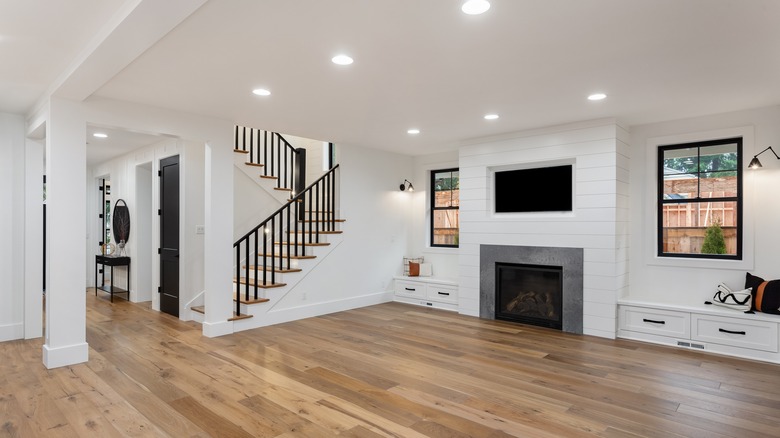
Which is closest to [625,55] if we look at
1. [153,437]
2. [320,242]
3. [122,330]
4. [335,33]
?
[335,33]

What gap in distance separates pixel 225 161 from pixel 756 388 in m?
5.61

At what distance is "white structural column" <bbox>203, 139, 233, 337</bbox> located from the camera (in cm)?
510

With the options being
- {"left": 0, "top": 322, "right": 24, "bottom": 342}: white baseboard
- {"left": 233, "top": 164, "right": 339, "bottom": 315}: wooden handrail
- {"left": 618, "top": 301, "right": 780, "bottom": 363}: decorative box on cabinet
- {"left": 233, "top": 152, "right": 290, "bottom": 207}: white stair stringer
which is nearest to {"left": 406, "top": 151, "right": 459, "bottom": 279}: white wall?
{"left": 233, "top": 164, "right": 339, "bottom": 315}: wooden handrail

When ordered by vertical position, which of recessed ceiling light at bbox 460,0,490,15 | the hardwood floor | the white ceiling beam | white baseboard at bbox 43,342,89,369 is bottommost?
the hardwood floor

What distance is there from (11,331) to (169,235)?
79.9 inches

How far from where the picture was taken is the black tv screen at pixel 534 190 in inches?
219

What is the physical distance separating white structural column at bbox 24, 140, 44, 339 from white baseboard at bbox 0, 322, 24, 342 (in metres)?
0.06

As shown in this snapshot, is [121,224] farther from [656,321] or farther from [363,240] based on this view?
[656,321]

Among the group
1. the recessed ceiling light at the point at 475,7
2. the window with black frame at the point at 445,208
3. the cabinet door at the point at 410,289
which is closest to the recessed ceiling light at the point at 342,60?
the recessed ceiling light at the point at 475,7

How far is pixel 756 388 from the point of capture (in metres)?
3.57

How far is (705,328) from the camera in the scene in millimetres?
4566

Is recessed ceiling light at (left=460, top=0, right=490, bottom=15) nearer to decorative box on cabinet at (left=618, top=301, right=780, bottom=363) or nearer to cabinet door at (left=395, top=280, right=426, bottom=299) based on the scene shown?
decorative box on cabinet at (left=618, top=301, right=780, bottom=363)

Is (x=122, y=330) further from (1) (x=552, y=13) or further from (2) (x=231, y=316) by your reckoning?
(1) (x=552, y=13)

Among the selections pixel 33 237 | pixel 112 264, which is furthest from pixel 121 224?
pixel 33 237
